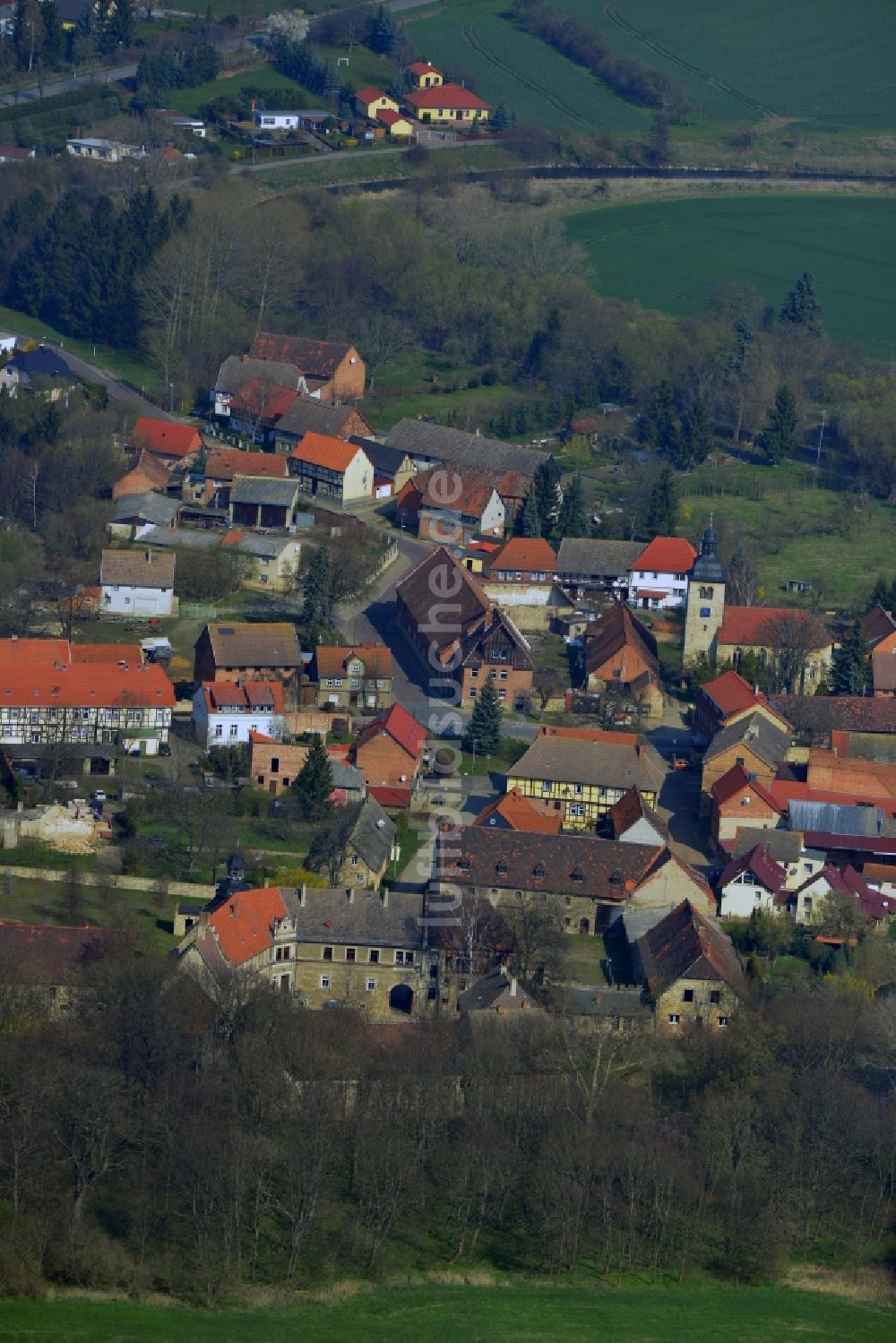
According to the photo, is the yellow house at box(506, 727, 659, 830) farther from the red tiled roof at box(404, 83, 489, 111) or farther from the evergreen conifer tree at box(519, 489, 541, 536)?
the red tiled roof at box(404, 83, 489, 111)

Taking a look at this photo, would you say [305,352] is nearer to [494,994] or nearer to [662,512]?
[662,512]

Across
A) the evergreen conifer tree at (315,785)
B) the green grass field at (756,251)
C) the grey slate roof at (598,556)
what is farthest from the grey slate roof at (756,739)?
the green grass field at (756,251)

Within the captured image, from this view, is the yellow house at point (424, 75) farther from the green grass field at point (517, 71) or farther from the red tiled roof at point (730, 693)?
the red tiled roof at point (730, 693)

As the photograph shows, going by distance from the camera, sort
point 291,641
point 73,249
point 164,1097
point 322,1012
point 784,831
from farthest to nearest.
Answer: point 73,249 → point 291,641 → point 784,831 → point 322,1012 → point 164,1097

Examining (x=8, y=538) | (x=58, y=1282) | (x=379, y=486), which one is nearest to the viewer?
(x=58, y=1282)

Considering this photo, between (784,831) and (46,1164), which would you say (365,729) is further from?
(46,1164)

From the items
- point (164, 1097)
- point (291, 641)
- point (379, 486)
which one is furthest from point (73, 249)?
point (164, 1097)

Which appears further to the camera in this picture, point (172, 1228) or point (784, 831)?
point (784, 831)
